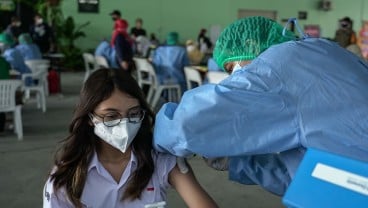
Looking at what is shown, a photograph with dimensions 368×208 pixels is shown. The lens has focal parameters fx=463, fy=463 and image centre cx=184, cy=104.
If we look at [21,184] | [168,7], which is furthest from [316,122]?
[168,7]

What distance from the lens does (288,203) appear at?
2.35 ft

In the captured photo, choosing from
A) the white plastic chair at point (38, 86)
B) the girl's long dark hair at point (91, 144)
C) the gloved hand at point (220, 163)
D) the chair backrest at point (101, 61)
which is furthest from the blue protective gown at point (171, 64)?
the gloved hand at point (220, 163)

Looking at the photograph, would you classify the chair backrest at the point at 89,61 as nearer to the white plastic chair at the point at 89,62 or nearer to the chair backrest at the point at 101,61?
the white plastic chair at the point at 89,62

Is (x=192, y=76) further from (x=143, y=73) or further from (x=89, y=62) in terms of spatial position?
(x=89, y=62)

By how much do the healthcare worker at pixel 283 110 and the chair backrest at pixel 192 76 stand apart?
4438mm

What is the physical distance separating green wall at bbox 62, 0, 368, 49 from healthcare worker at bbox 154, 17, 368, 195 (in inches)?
418

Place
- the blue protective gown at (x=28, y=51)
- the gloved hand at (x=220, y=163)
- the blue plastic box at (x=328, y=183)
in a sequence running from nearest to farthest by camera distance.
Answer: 1. the blue plastic box at (x=328, y=183)
2. the gloved hand at (x=220, y=163)
3. the blue protective gown at (x=28, y=51)

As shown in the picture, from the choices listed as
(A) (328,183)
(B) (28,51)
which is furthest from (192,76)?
(A) (328,183)

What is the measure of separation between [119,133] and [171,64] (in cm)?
466

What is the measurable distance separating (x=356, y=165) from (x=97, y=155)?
36.8 inches

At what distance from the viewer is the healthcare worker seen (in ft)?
3.10

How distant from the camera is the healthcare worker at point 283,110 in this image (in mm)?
944

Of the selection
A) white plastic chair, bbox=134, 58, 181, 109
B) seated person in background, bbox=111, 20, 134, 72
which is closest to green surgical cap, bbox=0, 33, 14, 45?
seated person in background, bbox=111, 20, 134, 72

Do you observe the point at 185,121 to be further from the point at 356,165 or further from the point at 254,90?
the point at 356,165
